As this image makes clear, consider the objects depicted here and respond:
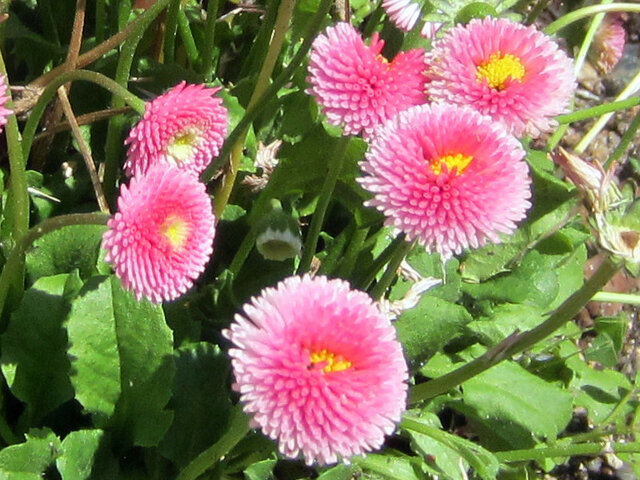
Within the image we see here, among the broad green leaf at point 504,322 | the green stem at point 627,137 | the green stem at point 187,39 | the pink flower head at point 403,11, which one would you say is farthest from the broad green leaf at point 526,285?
the green stem at point 187,39

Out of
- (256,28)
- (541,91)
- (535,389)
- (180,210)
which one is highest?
(541,91)

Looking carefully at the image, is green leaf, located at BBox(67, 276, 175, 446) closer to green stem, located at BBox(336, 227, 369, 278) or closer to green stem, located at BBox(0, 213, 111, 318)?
green stem, located at BBox(0, 213, 111, 318)

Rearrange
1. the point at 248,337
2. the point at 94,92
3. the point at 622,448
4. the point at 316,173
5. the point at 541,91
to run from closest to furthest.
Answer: the point at 248,337
the point at 541,91
the point at 622,448
the point at 316,173
the point at 94,92

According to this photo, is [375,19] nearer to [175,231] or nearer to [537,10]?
[537,10]

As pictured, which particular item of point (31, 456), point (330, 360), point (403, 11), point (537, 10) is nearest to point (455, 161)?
point (330, 360)

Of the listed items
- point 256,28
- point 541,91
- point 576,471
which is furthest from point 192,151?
point 576,471

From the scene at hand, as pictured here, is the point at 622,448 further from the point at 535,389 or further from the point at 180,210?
the point at 180,210

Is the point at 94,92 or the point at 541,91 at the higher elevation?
the point at 541,91
